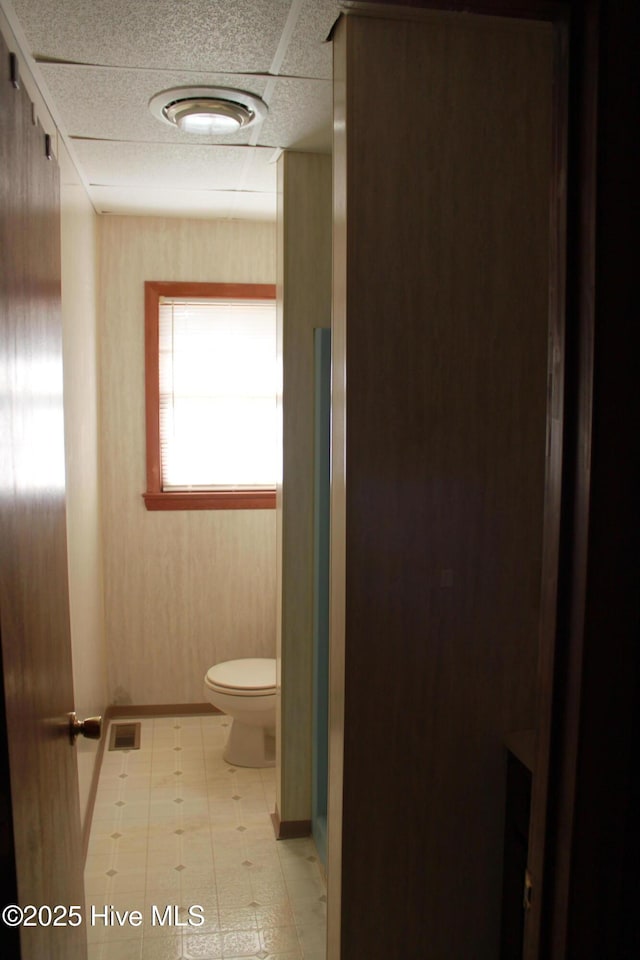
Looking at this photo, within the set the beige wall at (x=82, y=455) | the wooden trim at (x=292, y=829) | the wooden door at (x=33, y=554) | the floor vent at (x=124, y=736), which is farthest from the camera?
the floor vent at (x=124, y=736)

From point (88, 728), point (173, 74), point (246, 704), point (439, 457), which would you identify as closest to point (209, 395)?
point (246, 704)

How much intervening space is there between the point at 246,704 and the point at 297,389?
60.0 inches

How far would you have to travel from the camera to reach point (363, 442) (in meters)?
2.04

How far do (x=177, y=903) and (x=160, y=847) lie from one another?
0.38 meters

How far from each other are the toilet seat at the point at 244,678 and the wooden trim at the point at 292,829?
0.61 meters

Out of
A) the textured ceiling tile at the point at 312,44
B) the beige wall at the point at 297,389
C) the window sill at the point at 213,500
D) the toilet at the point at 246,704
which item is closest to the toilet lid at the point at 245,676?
the toilet at the point at 246,704

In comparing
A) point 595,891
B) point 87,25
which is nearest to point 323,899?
point 595,891

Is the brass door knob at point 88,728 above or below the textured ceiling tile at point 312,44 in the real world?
below

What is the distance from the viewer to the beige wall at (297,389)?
3045mm

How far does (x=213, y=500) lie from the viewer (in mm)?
4375

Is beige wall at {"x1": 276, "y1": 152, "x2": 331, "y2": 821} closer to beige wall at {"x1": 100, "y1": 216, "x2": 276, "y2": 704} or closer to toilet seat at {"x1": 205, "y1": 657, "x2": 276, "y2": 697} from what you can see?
toilet seat at {"x1": 205, "y1": 657, "x2": 276, "y2": 697}

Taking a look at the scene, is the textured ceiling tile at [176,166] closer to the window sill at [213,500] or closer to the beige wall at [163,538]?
the beige wall at [163,538]

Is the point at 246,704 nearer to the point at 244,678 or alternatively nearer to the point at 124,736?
the point at 244,678

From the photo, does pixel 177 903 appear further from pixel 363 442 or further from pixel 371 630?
pixel 363 442
